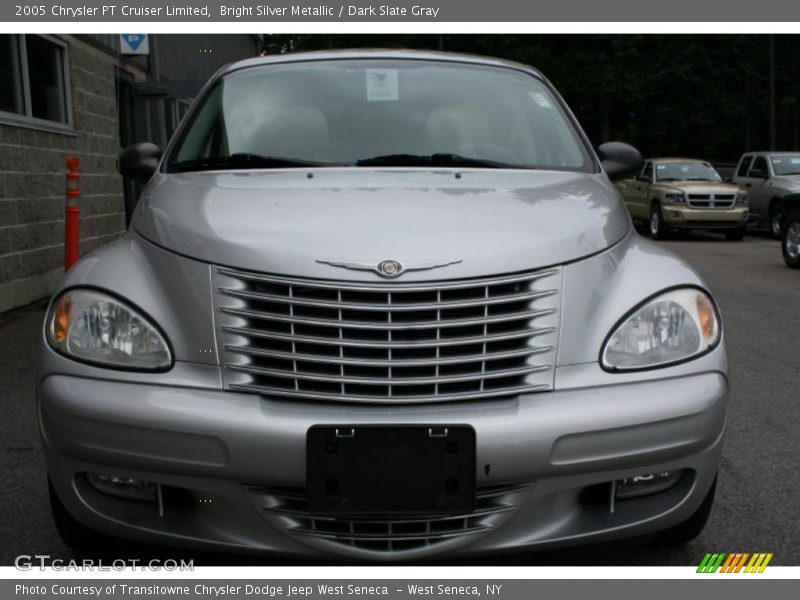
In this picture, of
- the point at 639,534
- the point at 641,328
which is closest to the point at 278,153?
the point at 641,328

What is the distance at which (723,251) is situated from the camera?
49.9ft

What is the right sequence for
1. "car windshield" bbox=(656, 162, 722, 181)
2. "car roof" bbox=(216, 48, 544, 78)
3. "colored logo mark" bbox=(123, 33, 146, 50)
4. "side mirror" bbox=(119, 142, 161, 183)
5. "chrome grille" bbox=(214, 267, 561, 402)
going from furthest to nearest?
"car windshield" bbox=(656, 162, 722, 181) → "colored logo mark" bbox=(123, 33, 146, 50) → "car roof" bbox=(216, 48, 544, 78) → "side mirror" bbox=(119, 142, 161, 183) → "chrome grille" bbox=(214, 267, 561, 402)

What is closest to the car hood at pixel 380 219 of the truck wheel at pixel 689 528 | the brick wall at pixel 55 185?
the truck wheel at pixel 689 528

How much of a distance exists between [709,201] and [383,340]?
1621cm

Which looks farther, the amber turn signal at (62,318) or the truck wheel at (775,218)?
the truck wheel at (775,218)

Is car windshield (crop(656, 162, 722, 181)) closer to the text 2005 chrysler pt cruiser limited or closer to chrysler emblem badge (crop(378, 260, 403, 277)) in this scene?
the text 2005 chrysler pt cruiser limited

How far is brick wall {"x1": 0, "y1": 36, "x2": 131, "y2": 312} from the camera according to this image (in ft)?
27.0

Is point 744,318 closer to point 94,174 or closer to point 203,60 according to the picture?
point 94,174

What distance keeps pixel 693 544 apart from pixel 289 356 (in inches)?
59.5

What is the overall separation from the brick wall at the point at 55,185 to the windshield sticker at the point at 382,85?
515 cm

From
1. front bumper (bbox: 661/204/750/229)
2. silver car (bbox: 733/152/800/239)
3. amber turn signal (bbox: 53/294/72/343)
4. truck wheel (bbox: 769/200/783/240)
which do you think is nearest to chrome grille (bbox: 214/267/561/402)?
amber turn signal (bbox: 53/294/72/343)

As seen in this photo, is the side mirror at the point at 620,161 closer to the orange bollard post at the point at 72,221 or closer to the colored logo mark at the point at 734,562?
the colored logo mark at the point at 734,562

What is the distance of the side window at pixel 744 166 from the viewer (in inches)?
760

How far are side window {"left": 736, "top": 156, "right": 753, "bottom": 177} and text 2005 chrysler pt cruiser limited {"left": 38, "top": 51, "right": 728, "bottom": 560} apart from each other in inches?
698
